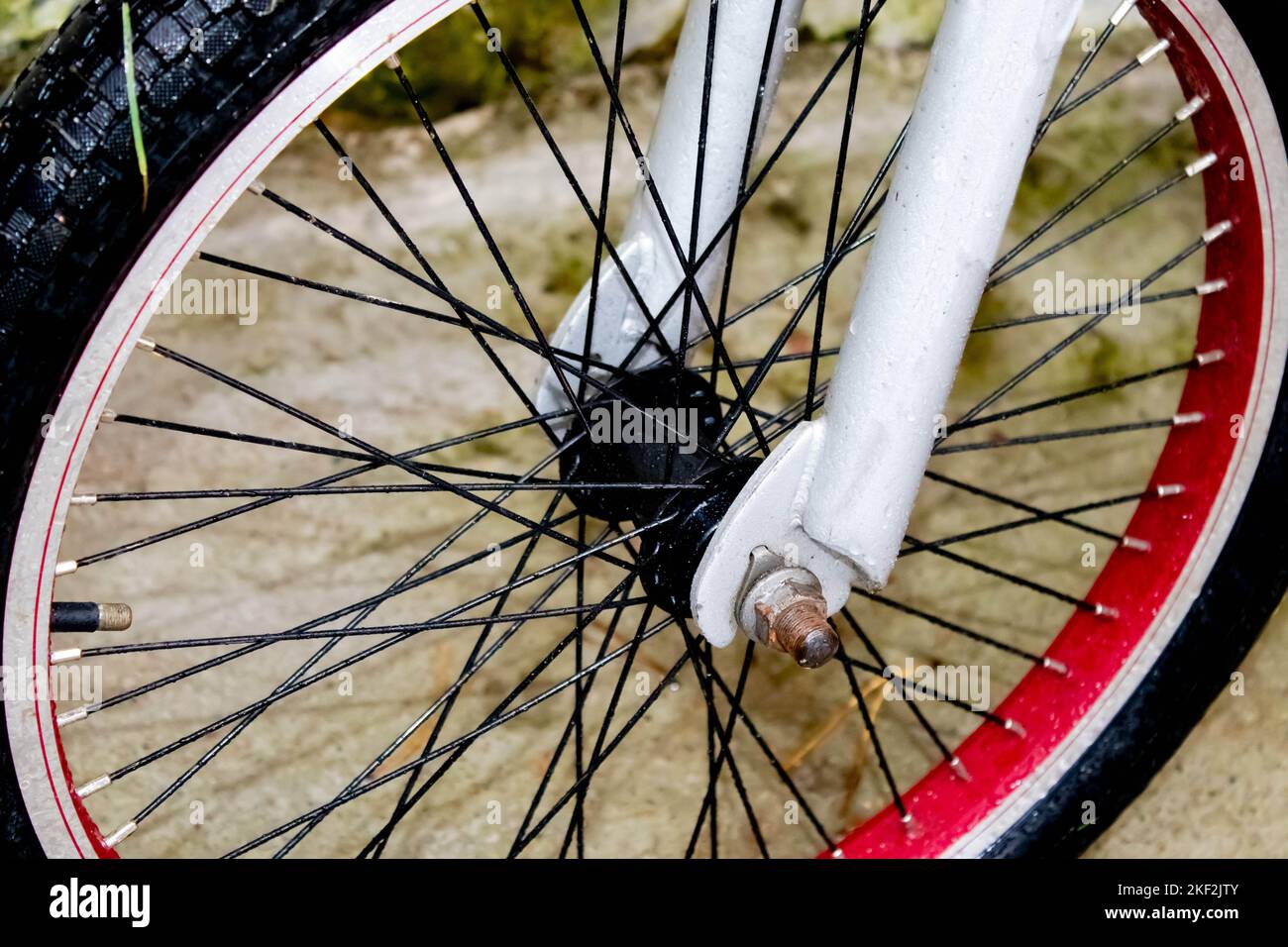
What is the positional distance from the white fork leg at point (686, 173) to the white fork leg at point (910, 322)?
0.18m

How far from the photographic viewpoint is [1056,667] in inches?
52.4

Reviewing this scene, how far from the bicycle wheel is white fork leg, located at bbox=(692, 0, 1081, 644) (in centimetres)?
8

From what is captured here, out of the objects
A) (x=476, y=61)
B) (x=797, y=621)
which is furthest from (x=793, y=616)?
(x=476, y=61)

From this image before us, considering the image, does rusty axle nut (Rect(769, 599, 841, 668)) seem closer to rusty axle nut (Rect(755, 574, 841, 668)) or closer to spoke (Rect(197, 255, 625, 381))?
rusty axle nut (Rect(755, 574, 841, 668))

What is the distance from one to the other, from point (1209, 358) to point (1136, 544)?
180 millimetres

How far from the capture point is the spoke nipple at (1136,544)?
4.30ft

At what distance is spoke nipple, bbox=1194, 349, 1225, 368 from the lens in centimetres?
125

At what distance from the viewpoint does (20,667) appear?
94 centimetres

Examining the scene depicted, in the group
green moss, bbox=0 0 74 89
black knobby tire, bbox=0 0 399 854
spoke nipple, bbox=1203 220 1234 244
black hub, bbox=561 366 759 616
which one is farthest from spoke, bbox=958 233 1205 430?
green moss, bbox=0 0 74 89

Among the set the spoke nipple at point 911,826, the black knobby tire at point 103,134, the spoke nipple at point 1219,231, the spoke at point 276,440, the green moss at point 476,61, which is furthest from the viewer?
the green moss at point 476,61

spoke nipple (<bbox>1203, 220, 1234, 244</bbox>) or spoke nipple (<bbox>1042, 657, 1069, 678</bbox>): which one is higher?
spoke nipple (<bbox>1203, 220, 1234, 244</bbox>)

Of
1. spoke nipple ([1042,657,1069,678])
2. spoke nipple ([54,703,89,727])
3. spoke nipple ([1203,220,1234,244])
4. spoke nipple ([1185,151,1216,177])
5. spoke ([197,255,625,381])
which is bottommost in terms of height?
spoke nipple ([1042,657,1069,678])

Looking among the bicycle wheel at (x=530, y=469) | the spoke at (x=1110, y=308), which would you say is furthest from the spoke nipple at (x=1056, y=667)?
the spoke at (x=1110, y=308)

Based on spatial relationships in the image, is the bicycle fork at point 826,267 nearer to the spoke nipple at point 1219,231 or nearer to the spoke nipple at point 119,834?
the spoke nipple at point 1219,231
